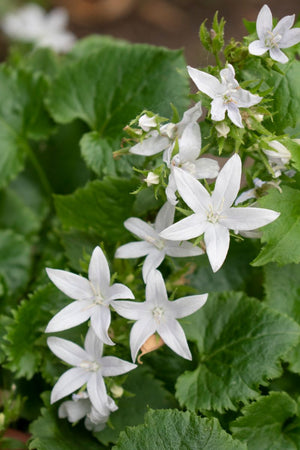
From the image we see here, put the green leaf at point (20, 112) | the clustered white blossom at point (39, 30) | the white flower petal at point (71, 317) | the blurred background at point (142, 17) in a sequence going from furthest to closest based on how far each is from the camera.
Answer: the blurred background at point (142, 17) → the clustered white blossom at point (39, 30) → the green leaf at point (20, 112) → the white flower petal at point (71, 317)

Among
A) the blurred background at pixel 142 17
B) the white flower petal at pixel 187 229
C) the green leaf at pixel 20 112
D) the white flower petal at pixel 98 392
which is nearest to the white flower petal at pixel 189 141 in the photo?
the white flower petal at pixel 187 229

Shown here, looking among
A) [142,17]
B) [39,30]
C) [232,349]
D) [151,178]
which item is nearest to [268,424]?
[232,349]

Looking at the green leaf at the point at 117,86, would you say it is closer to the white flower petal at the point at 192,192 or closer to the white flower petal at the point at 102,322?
the white flower petal at the point at 192,192

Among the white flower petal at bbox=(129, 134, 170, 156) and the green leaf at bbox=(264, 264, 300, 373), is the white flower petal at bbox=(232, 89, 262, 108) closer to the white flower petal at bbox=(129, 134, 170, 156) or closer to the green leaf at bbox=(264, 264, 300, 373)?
the white flower petal at bbox=(129, 134, 170, 156)

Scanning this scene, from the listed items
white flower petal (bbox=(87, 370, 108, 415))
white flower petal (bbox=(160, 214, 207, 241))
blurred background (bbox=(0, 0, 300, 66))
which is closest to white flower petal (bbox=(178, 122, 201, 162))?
white flower petal (bbox=(160, 214, 207, 241))

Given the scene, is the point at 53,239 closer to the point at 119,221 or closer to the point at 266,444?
the point at 119,221

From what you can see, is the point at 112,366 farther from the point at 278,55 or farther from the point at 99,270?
the point at 278,55
